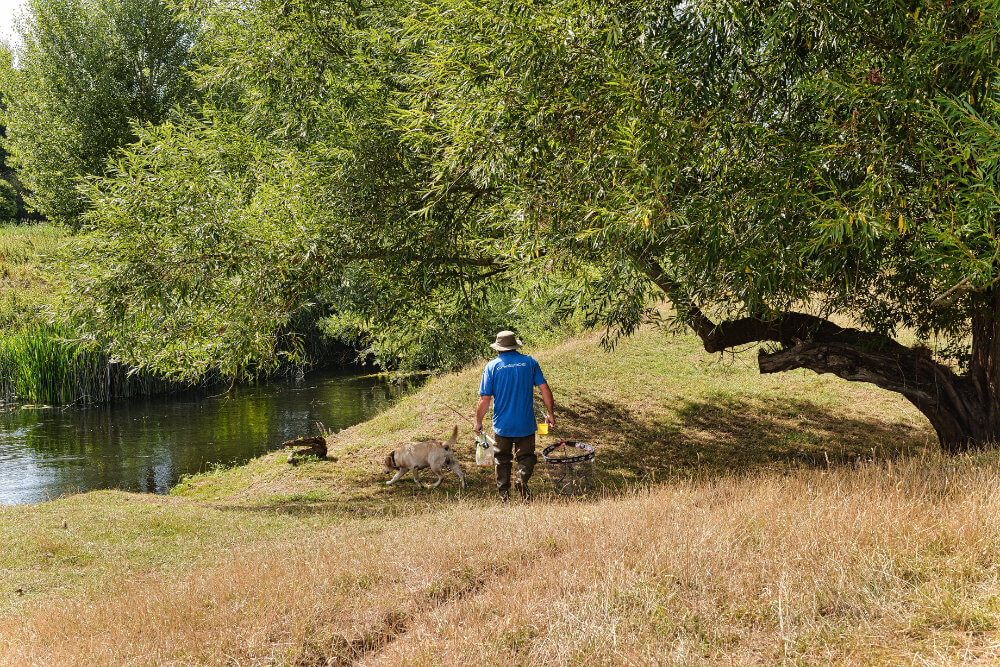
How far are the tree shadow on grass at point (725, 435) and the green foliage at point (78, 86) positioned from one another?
22.0m

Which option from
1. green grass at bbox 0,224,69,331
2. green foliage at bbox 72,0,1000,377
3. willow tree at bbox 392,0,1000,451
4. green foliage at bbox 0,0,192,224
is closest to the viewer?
willow tree at bbox 392,0,1000,451

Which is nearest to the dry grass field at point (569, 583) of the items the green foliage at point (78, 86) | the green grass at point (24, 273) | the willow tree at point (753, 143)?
the willow tree at point (753, 143)

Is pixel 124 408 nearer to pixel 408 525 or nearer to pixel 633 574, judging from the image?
pixel 408 525

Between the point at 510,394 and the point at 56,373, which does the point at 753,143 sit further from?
the point at 56,373

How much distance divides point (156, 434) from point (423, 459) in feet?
39.3

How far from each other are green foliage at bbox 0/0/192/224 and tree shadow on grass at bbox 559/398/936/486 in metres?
22.0

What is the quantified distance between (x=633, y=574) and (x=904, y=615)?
1647mm

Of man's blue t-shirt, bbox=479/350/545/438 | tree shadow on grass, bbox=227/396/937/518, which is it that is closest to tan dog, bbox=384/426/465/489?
tree shadow on grass, bbox=227/396/937/518

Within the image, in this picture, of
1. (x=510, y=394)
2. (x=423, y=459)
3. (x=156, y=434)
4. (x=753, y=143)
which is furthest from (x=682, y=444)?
(x=156, y=434)

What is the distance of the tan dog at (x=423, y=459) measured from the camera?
12.3 metres

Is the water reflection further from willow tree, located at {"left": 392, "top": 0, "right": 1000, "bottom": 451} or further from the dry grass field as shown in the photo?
willow tree, located at {"left": 392, "top": 0, "right": 1000, "bottom": 451}

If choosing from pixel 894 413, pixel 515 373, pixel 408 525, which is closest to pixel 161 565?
pixel 408 525

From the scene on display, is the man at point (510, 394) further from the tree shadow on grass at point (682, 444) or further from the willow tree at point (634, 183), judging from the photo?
the tree shadow on grass at point (682, 444)

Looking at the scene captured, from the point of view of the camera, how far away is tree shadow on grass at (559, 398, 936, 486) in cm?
1358
